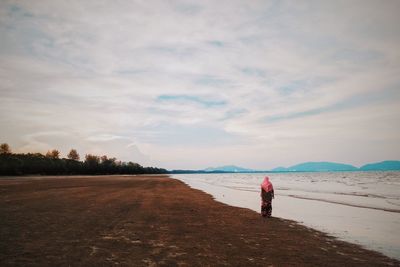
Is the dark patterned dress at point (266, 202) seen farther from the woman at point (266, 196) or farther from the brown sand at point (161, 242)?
the brown sand at point (161, 242)

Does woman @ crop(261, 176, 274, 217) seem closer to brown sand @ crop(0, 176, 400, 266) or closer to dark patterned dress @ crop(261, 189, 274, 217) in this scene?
dark patterned dress @ crop(261, 189, 274, 217)

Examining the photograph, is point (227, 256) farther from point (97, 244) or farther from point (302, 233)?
point (302, 233)

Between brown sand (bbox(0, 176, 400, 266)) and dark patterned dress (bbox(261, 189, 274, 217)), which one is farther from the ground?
dark patterned dress (bbox(261, 189, 274, 217))

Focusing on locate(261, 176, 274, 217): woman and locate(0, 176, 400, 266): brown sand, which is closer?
locate(0, 176, 400, 266): brown sand

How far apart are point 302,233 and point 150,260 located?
28.1 feet

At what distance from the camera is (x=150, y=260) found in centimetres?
970

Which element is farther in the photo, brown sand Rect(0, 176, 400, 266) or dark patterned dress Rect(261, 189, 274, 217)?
dark patterned dress Rect(261, 189, 274, 217)

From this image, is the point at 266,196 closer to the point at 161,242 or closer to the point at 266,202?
the point at 266,202

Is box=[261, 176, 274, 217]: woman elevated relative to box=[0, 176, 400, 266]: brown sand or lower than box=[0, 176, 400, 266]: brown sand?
elevated

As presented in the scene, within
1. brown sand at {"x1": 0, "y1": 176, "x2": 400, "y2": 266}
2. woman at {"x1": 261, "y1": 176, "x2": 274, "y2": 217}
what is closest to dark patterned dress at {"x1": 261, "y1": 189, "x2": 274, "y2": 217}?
woman at {"x1": 261, "y1": 176, "x2": 274, "y2": 217}

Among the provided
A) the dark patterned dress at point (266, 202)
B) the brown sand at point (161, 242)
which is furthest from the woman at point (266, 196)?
the brown sand at point (161, 242)

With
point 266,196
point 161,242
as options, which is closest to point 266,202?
point 266,196

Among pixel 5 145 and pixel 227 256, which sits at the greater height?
pixel 5 145

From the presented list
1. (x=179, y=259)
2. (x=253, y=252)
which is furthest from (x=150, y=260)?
(x=253, y=252)
